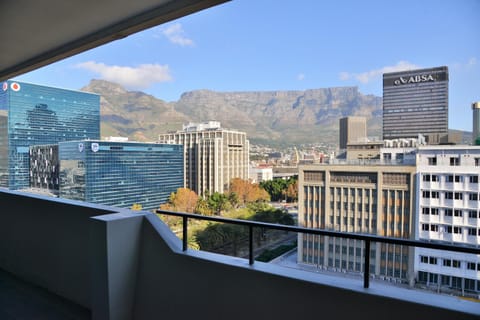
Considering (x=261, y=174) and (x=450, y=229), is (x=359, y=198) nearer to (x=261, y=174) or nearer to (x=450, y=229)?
(x=450, y=229)

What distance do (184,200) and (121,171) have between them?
2577 millimetres

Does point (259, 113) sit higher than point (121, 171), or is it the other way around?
point (259, 113)

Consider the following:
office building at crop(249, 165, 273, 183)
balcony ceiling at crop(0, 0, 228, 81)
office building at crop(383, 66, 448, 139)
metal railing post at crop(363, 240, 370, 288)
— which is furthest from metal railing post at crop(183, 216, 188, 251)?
office building at crop(249, 165, 273, 183)

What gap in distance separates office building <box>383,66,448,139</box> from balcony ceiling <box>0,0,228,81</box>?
5.51 metres

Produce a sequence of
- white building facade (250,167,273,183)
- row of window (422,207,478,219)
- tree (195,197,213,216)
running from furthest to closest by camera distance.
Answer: white building facade (250,167,273,183)
tree (195,197,213,216)
row of window (422,207,478,219)

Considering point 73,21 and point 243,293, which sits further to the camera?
point 73,21

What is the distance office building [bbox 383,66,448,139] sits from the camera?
583 centimetres

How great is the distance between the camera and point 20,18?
2.15m

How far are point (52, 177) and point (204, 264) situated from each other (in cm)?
596

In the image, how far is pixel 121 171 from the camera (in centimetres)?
807

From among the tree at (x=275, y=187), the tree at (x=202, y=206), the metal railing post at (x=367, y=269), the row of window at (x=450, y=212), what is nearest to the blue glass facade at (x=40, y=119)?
the tree at (x=202, y=206)

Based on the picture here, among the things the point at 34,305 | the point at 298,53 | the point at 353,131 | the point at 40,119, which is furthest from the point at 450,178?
the point at 298,53

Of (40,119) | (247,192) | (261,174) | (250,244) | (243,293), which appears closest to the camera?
(243,293)

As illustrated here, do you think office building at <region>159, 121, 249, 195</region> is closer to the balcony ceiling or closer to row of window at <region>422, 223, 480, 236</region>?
row of window at <region>422, 223, 480, 236</region>
